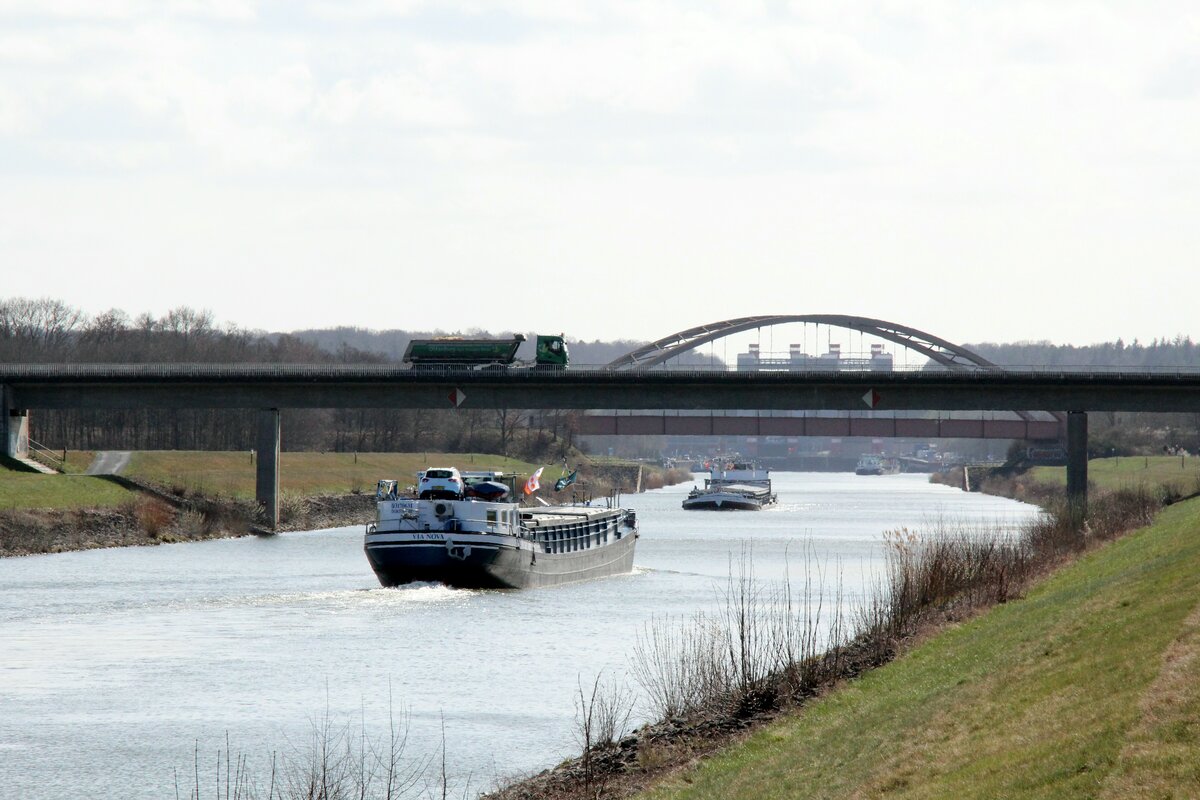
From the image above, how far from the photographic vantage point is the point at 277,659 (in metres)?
43.9

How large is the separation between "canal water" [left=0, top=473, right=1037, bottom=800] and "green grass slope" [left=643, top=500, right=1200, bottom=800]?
611 cm

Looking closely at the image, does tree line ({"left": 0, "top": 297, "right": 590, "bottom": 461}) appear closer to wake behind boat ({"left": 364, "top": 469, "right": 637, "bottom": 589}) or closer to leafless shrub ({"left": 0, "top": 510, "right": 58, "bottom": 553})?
leafless shrub ({"left": 0, "top": 510, "right": 58, "bottom": 553})

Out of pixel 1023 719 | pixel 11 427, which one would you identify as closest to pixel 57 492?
pixel 11 427

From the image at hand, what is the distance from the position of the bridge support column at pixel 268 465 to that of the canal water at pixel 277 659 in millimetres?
22165

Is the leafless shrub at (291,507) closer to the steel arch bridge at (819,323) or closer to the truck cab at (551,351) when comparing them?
the truck cab at (551,351)

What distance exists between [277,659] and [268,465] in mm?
63344

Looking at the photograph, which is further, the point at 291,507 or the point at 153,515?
the point at 291,507

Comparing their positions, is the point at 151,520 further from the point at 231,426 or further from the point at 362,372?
the point at 231,426

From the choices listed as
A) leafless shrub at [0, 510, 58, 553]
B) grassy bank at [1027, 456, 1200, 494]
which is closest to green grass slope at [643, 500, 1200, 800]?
leafless shrub at [0, 510, 58, 553]

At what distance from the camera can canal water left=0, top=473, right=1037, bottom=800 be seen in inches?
1232

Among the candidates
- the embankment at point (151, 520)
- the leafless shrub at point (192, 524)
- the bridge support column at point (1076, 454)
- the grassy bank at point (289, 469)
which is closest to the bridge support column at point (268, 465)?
the embankment at point (151, 520)

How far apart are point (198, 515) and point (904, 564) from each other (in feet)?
216

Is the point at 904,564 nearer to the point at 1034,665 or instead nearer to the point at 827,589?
the point at 1034,665

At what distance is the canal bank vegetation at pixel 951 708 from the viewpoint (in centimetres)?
1855
